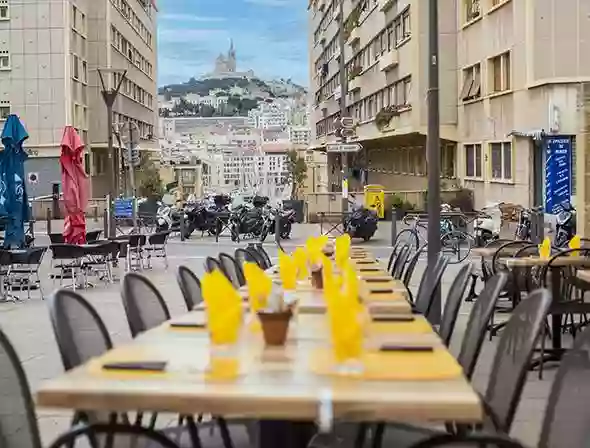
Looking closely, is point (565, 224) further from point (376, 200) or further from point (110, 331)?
point (376, 200)

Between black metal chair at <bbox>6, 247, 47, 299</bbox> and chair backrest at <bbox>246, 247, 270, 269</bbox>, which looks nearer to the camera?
chair backrest at <bbox>246, 247, 270, 269</bbox>

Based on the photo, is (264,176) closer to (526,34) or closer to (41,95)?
(41,95)

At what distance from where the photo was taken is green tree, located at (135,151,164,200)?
60906 mm

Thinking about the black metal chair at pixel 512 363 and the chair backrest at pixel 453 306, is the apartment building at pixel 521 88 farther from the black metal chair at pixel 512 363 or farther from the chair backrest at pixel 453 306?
the black metal chair at pixel 512 363

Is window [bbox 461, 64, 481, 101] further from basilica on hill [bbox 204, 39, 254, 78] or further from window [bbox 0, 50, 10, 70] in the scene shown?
basilica on hill [bbox 204, 39, 254, 78]

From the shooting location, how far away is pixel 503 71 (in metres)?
27.5

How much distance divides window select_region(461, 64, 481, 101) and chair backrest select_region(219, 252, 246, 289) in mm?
23632

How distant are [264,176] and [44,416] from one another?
16905cm

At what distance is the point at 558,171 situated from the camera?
2375 centimetres

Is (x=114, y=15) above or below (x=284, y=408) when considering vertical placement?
above

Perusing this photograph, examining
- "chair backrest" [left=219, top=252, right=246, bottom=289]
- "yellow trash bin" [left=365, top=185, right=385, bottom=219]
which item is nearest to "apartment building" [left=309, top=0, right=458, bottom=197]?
"yellow trash bin" [left=365, top=185, right=385, bottom=219]

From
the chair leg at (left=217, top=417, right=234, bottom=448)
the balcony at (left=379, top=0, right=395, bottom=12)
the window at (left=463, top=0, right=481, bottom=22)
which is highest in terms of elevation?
the balcony at (left=379, top=0, right=395, bottom=12)

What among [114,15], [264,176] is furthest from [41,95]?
[264,176]

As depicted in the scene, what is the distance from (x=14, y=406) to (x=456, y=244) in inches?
689
